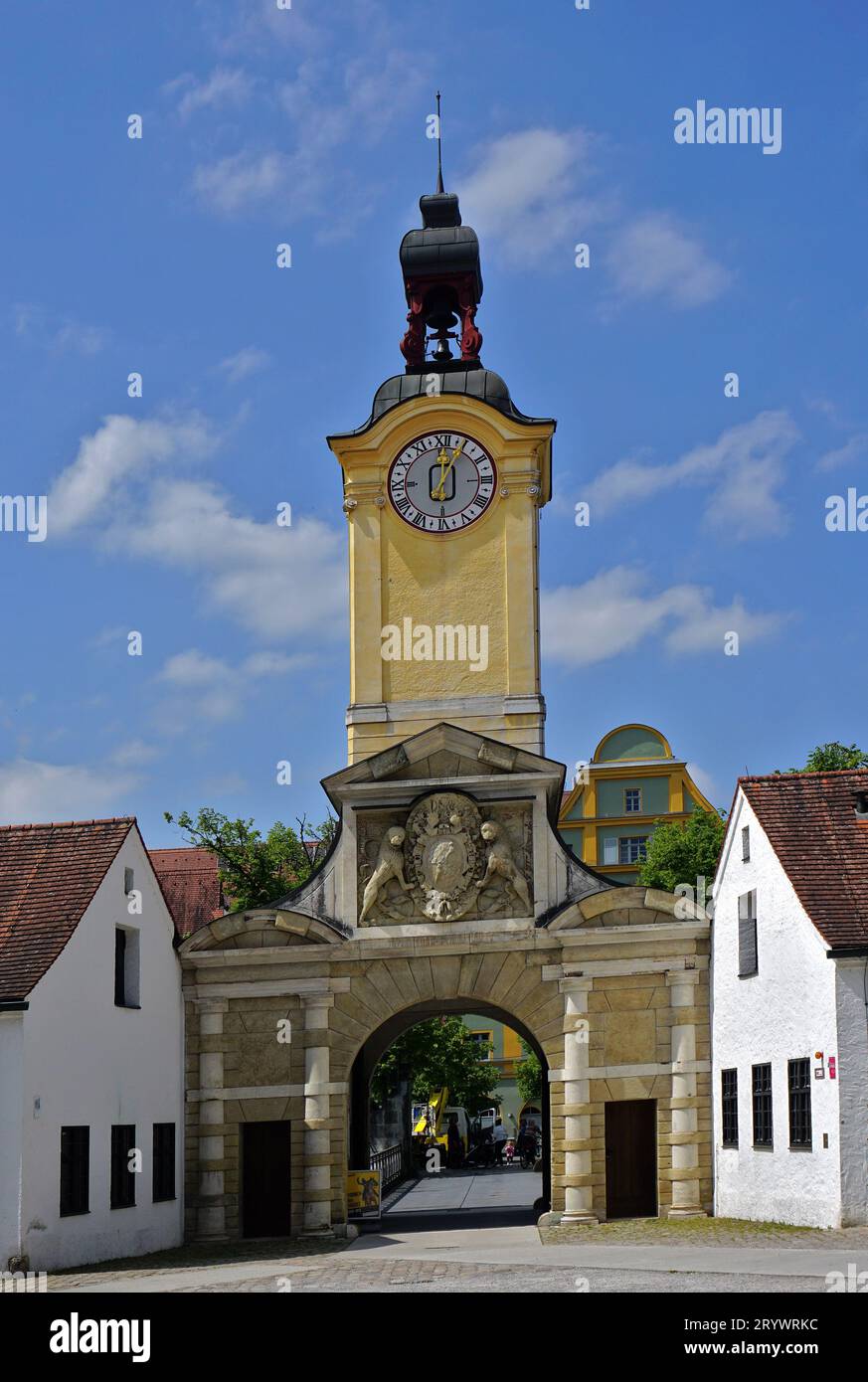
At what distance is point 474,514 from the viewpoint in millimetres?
36656

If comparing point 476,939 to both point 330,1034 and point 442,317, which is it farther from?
point 442,317

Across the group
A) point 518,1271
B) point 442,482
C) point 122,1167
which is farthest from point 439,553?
point 518,1271

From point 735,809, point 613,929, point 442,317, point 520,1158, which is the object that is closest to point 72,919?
point 613,929

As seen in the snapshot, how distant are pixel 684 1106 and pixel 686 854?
908 inches

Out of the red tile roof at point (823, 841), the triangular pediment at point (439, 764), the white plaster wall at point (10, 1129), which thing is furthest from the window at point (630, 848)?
the white plaster wall at point (10, 1129)

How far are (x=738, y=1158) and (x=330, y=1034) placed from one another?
24.4 feet

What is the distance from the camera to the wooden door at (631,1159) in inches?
1256

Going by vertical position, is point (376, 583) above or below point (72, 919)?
above

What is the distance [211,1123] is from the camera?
3272cm

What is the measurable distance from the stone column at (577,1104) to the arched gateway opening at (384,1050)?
0.77 meters

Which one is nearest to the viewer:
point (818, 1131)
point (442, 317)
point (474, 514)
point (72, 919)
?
point (818, 1131)
